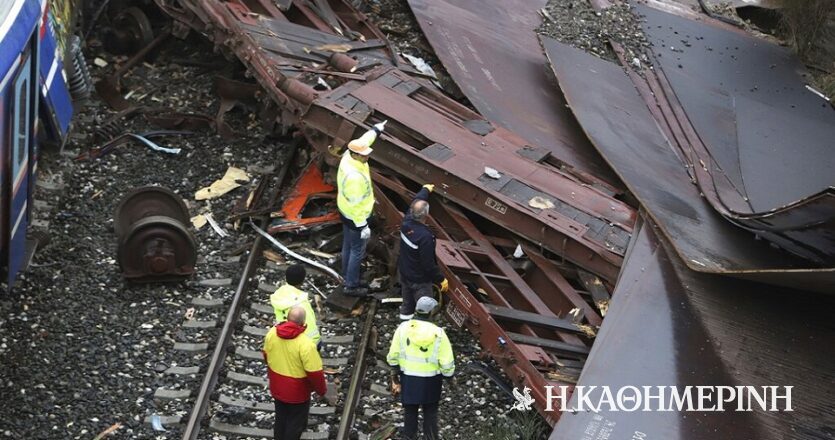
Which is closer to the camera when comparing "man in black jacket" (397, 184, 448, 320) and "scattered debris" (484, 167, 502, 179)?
"man in black jacket" (397, 184, 448, 320)

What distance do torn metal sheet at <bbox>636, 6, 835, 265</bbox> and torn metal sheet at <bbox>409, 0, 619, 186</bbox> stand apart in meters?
1.32

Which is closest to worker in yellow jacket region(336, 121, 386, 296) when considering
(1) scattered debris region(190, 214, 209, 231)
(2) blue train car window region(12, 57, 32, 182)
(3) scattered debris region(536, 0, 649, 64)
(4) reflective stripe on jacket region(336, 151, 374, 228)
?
(4) reflective stripe on jacket region(336, 151, 374, 228)

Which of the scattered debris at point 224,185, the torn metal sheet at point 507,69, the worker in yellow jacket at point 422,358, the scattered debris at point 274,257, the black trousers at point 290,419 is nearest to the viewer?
the worker in yellow jacket at point 422,358

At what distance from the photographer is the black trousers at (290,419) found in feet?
25.4

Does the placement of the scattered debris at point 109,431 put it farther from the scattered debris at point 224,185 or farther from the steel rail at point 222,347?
the scattered debris at point 224,185

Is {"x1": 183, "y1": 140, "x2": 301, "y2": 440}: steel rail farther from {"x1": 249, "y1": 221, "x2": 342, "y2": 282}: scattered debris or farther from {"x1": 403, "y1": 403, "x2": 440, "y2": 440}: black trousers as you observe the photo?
{"x1": 403, "y1": 403, "x2": 440, "y2": 440}: black trousers

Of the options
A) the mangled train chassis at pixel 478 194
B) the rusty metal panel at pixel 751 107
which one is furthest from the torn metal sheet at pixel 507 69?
the rusty metal panel at pixel 751 107

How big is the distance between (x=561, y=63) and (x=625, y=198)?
279cm

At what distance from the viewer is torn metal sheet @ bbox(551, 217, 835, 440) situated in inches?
285

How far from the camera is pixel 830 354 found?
7.93 meters

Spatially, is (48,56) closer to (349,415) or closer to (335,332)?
(335,332)

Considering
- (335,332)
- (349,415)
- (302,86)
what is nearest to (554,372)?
(349,415)

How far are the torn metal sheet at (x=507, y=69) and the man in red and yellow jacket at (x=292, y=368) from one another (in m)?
4.07

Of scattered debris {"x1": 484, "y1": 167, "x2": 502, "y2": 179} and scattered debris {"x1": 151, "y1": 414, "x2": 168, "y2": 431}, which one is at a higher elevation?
scattered debris {"x1": 484, "y1": 167, "x2": 502, "y2": 179}
